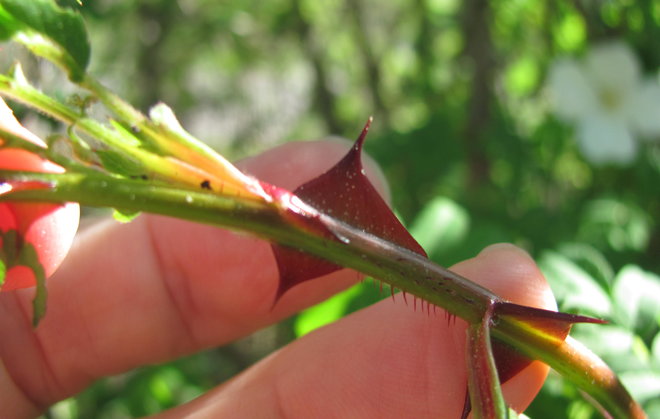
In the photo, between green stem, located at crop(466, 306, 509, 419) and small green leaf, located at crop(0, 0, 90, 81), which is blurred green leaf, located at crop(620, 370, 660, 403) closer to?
green stem, located at crop(466, 306, 509, 419)

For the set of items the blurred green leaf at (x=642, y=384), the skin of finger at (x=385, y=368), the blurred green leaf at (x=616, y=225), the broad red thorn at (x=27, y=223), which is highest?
the broad red thorn at (x=27, y=223)

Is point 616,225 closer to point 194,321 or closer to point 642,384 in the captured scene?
point 642,384

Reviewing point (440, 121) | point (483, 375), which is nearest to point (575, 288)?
point (483, 375)

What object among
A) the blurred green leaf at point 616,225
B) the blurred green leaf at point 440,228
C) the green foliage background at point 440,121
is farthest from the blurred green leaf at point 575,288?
the blurred green leaf at point 616,225

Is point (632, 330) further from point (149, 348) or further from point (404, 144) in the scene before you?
point (404, 144)

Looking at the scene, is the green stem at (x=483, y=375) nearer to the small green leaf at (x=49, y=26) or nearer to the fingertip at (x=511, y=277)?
the fingertip at (x=511, y=277)
